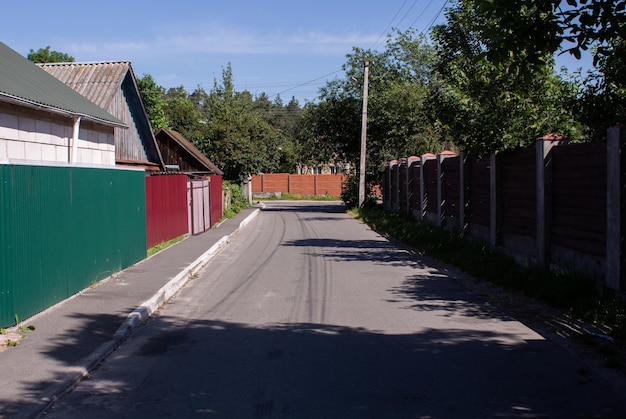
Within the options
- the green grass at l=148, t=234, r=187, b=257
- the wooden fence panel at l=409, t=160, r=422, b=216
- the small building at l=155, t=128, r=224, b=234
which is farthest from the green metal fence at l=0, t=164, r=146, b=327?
the wooden fence panel at l=409, t=160, r=422, b=216

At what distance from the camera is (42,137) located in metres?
13.2

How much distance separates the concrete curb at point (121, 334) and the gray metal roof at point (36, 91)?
13.1 ft

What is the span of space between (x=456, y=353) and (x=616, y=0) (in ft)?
13.8

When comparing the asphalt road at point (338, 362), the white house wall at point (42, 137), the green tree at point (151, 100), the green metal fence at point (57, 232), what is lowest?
the asphalt road at point (338, 362)

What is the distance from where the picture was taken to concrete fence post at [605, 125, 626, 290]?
8.34 m

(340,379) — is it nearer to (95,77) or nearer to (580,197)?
(580,197)

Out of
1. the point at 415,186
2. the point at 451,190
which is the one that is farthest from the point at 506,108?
the point at 415,186

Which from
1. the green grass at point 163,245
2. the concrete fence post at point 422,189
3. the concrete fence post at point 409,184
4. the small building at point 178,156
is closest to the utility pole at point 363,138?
the small building at point 178,156

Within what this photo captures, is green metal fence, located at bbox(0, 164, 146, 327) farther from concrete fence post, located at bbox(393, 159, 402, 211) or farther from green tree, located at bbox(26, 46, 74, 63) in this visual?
green tree, located at bbox(26, 46, 74, 63)

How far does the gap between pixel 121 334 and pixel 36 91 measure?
703 centimetres

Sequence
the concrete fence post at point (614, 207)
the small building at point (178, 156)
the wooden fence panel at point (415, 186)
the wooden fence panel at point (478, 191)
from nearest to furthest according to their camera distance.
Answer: the concrete fence post at point (614, 207) < the wooden fence panel at point (478, 191) < the wooden fence panel at point (415, 186) < the small building at point (178, 156)

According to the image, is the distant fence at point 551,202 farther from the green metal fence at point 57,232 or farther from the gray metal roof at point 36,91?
the gray metal roof at point 36,91

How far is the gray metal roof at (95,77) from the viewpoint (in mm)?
19094

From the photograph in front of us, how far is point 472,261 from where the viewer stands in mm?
13539
